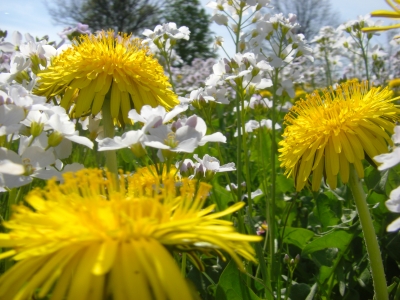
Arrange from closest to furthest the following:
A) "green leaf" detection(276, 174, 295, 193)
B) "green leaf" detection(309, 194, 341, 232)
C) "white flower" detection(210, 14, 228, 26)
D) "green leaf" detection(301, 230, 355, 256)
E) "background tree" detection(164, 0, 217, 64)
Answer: "green leaf" detection(301, 230, 355, 256) < "green leaf" detection(309, 194, 341, 232) < "white flower" detection(210, 14, 228, 26) < "green leaf" detection(276, 174, 295, 193) < "background tree" detection(164, 0, 217, 64)

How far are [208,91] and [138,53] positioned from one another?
633 mm

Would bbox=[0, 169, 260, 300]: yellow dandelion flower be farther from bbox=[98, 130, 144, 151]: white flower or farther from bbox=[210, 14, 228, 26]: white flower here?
bbox=[210, 14, 228, 26]: white flower

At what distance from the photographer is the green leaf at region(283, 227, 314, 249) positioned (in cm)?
226

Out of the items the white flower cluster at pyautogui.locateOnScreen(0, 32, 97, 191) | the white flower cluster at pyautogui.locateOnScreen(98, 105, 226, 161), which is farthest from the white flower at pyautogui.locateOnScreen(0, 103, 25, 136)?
the white flower cluster at pyautogui.locateOnScreen(98, 105, 226, 161)

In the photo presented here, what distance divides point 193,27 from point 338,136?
106ft

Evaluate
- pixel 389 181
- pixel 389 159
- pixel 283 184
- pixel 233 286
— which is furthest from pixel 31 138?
pixel 283 184

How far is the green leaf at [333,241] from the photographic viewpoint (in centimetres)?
204

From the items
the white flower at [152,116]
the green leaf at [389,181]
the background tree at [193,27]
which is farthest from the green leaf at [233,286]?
the background tree at [193,27]

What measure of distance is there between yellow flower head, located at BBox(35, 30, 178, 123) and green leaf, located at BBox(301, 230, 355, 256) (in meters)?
0.86

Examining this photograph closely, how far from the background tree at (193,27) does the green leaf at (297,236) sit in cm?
2934

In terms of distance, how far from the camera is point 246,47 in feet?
9.83

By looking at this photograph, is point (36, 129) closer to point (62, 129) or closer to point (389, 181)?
point (62, 129)

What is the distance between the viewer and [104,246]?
0.87 metres

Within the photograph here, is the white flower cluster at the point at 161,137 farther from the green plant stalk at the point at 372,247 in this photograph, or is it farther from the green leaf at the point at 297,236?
the green leaf at the point at 297,236
